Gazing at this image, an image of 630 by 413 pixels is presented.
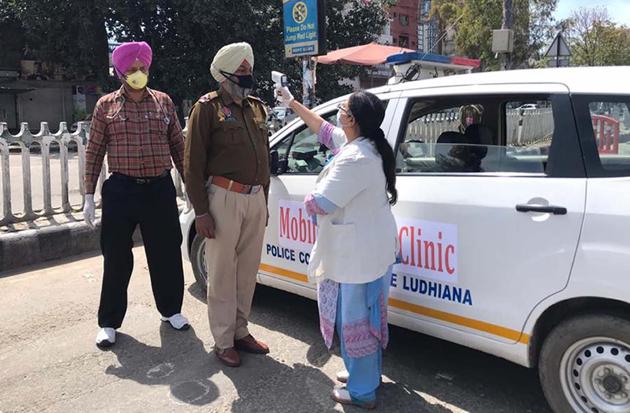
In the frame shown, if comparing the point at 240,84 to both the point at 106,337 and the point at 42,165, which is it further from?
the point at 42,165

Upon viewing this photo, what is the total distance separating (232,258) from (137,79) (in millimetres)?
1274

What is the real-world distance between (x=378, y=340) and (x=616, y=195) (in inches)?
51.3

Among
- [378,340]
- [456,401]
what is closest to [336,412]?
[378,340]

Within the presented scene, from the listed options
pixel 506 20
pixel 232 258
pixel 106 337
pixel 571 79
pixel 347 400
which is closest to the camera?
pixel 571 79

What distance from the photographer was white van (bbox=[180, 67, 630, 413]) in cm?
250

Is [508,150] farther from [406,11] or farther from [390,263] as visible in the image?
[406,11]

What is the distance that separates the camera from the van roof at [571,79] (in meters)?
2.60

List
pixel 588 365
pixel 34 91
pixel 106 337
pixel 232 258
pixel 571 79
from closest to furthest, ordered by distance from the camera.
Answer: pixel 588 365 → pixel 571 79 → pixel 232 258 → pixel 106 337 → pixel 34 91

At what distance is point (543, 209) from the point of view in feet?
8.60

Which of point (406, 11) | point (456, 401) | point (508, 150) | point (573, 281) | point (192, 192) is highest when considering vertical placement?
point (406, 11)

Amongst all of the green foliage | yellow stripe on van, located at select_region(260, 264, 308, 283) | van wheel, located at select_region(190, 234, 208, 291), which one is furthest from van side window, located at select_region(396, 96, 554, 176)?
the green foliage

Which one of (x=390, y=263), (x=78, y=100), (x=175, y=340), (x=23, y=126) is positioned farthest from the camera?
(x=78, y=100)

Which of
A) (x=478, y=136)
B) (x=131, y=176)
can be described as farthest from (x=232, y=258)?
(x=478, y=136)

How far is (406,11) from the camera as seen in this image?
56.5m
